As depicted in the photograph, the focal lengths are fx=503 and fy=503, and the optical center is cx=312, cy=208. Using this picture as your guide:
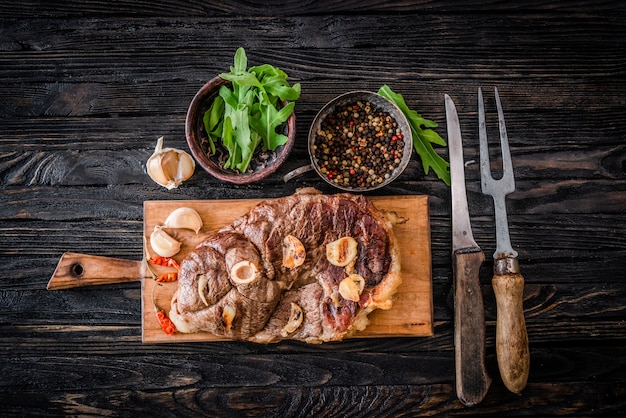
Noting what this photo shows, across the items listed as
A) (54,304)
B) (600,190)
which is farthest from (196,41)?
(600,190)

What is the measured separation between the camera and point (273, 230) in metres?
2.49

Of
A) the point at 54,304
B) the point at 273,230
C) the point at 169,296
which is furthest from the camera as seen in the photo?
the point at 54,304

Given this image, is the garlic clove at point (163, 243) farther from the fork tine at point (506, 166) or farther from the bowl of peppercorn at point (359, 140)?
the fork tine at point (506, 166)

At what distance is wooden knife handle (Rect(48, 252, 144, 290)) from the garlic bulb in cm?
47

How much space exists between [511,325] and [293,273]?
1.17 metres

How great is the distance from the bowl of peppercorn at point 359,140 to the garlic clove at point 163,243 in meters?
0.88

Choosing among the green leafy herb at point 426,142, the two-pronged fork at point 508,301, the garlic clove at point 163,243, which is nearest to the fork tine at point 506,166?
the two-pronged fork at point 508,301

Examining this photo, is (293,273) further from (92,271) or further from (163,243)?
(92,271)

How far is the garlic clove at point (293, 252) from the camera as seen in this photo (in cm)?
245

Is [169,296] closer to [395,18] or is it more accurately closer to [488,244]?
[488,244]

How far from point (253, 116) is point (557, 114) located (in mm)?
1785

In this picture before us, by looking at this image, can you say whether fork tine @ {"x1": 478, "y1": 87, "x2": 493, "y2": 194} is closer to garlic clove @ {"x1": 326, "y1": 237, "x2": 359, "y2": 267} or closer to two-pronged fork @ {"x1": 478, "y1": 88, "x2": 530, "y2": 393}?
two-pronged fork @ {"x1": 478, "y1": 88, "x2": 530, "y2": 393}

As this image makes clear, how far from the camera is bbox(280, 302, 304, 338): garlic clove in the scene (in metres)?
2.50

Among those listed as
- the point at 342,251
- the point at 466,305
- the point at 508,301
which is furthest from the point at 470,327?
the point at 342,251
